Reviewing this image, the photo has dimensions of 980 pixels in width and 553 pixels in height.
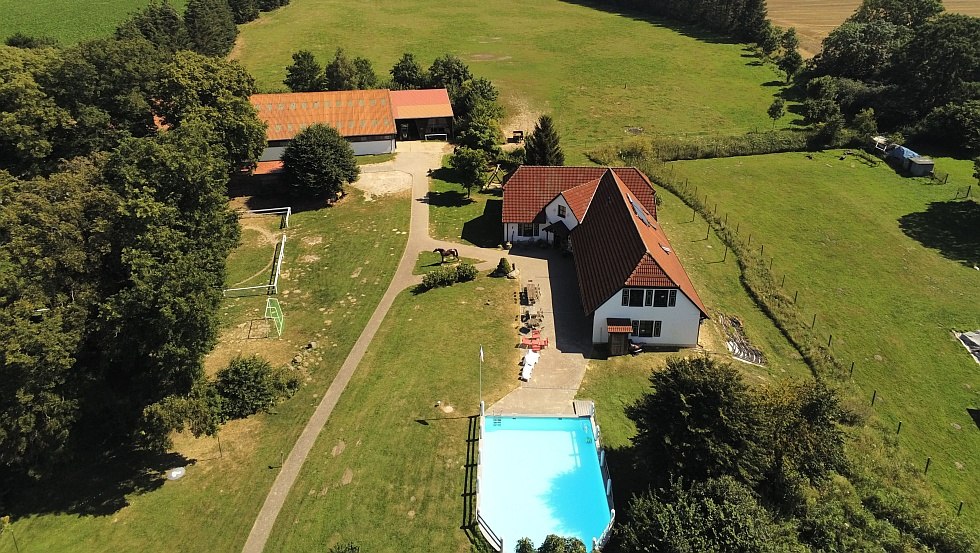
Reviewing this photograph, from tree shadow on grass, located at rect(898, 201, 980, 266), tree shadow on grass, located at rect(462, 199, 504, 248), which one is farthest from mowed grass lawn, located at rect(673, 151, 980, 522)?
tree shadow on grass, located at rect(462, 199, 504, 248)

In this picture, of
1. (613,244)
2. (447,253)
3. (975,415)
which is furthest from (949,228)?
(447,253)

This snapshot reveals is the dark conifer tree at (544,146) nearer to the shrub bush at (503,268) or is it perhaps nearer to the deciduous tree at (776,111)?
the shrub bush at (503,268)

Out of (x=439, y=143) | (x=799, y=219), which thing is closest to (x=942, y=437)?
(x=799, y=219)

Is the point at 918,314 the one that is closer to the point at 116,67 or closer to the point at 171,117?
the point at 171,117

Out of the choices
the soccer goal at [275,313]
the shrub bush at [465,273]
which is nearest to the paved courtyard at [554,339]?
the shrub bush at [465,273]

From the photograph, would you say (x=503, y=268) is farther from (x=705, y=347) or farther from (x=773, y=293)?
(x=773, y=293)
